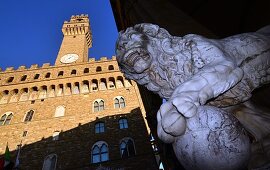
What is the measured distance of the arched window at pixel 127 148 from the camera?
47.3 feet

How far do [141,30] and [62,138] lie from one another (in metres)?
15.2

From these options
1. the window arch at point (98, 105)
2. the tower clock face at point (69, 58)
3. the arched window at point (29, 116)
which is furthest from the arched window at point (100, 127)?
the tower clock face at point (69, 58)

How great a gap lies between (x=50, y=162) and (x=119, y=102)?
6.24 meters

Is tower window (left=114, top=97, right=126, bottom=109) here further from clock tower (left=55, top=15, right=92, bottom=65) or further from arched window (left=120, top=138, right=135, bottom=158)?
clock tower (left=55, top=15, right=92, bottom=65)

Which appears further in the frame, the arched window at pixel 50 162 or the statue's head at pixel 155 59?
the arched window at pixel 50 162

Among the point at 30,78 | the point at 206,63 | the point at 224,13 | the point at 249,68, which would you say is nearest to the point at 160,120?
the point at 206,63

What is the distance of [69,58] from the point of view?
23.6 metres

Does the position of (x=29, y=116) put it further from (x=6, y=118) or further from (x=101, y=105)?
(x=101, y=105)

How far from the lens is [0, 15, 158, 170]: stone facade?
14.4 metres

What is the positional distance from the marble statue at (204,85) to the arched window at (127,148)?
13.4m

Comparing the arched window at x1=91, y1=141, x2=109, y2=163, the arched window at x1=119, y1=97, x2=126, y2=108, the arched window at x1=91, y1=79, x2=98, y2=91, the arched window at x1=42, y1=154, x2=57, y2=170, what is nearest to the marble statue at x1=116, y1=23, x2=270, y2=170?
the arched window at x1=91, y1=141, x2=109, y2=163

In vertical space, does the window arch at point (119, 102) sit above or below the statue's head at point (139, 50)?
above

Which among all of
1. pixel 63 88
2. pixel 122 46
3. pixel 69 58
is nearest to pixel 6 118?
pixel 63 88

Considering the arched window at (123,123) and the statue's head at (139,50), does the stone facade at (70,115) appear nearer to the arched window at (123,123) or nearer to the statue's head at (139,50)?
the arched window at (123,123)
